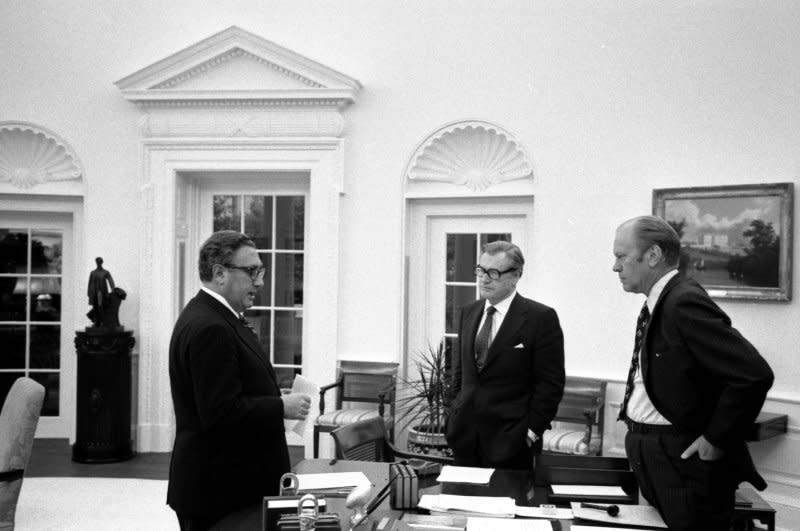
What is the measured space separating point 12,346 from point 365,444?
4922 millimetres

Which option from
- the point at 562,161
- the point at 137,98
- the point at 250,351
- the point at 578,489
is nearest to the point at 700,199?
the point at 562,161

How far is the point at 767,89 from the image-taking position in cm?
544

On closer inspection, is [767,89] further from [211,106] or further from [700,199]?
[211,106]

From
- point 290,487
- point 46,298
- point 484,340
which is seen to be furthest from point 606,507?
point 46,298

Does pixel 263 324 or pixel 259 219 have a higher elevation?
pixel 259 219

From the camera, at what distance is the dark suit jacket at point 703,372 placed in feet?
7.89

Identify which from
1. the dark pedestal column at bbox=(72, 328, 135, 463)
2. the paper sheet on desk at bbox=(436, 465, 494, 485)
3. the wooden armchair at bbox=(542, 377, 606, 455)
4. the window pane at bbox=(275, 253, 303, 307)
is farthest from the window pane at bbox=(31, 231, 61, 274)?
the paper sheet on desk at bbox=(436, 465, 494, 485)

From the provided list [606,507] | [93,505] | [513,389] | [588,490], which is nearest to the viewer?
[606,507]

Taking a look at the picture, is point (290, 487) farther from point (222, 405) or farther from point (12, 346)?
point (12, 346)

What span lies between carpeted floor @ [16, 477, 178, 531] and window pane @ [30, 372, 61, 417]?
146cm

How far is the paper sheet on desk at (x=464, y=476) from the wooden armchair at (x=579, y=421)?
2531mm

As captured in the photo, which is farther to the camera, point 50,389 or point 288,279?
point 50,389

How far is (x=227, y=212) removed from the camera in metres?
7.26

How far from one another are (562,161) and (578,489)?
372 centimetres
